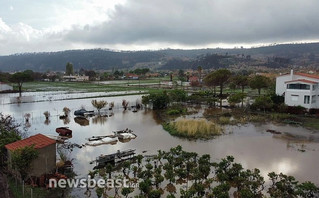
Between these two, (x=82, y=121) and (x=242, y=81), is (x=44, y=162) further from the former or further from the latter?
(x=242, y=81)

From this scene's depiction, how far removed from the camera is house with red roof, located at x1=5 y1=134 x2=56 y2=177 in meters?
12.7

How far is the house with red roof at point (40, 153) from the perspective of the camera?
12.7 m

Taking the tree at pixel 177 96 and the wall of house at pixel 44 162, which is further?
the tree at pixel 177 96

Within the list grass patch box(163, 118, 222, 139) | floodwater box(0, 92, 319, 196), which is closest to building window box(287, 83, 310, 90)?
floodwater box(0, 92, 319, 196)

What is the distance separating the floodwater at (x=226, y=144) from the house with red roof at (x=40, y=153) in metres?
1.68

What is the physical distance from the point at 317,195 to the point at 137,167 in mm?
8822

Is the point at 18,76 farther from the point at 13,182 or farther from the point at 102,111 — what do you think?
the point at 13,182

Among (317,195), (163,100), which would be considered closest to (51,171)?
(317,195)

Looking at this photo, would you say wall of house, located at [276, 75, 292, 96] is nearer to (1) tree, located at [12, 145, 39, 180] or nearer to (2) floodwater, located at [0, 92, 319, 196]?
(2) floodwater, located at [0, 92, 319, 196]

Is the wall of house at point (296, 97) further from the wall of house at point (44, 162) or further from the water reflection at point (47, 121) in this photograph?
the wall of house at point (44, 162)

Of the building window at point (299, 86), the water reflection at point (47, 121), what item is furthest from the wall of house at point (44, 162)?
the building window at point (299, 86)

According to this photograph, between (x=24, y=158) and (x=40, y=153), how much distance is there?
1.33 m

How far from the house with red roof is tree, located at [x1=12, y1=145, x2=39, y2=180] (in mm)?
582

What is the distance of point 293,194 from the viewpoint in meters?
11.4
